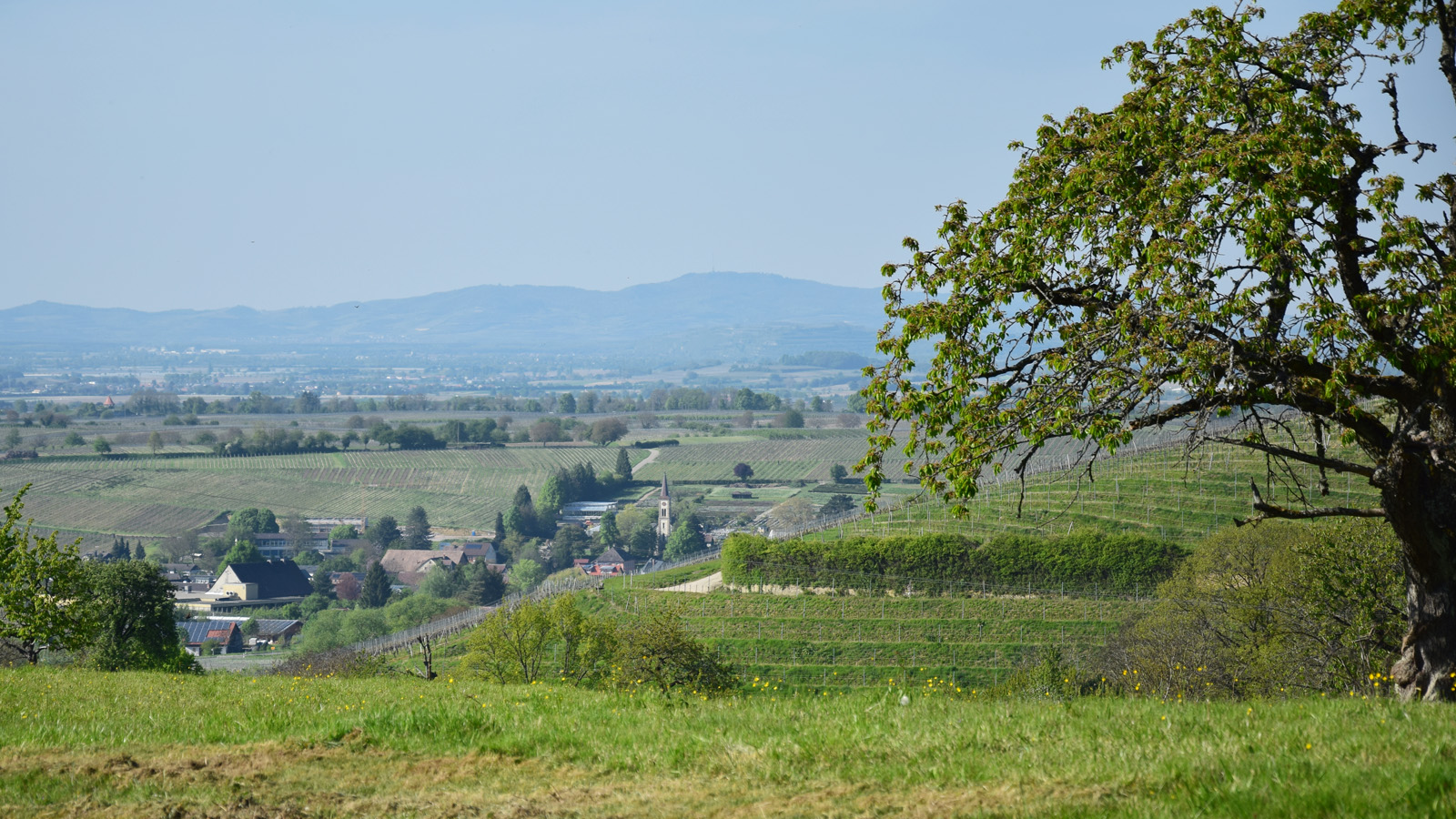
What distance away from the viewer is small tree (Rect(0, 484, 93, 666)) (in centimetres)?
2619

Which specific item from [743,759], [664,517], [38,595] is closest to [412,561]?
[664,517]

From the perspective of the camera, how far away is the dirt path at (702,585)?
2432 inches

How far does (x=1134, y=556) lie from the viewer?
172 ft

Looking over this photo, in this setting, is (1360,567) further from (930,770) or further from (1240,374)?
(930,770)

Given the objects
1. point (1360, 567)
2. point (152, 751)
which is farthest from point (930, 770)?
point (1360, 567)

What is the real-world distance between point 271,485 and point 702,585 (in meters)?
110

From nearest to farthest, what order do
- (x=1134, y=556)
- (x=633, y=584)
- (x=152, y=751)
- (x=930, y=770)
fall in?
(x=930, y=770) < (x=152, y=751) < (x=1134, y=556) < (x=633, y=584)

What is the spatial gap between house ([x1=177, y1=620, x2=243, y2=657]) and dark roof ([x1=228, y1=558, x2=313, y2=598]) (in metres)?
20.2

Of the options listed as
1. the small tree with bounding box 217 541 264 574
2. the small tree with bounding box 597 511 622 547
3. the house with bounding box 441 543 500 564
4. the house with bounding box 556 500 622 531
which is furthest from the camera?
the house with bounding box 556 500 622 531

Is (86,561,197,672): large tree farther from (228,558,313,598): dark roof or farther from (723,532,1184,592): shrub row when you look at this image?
(228,558,313,598): dark roof

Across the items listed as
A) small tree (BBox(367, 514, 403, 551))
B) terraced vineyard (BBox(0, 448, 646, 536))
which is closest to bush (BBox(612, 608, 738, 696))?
small tree (BBox(367, 514, 403, 551))

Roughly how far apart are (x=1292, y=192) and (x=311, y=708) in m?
10.3

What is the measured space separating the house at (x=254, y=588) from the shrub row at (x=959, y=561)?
6650 centimetres

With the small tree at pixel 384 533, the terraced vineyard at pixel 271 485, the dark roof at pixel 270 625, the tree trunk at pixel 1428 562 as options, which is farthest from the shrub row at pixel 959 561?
the terraced vineyard at pixel 271 485
